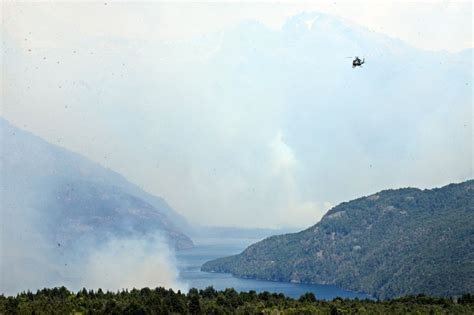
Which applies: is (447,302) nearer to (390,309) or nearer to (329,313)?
(390,309)

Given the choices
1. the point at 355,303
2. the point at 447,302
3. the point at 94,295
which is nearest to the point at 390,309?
the point at 355,303

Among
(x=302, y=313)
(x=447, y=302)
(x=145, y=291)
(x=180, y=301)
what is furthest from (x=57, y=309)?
(x=447, y=302)

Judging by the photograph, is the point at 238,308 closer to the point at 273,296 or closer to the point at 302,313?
the point at 302,313

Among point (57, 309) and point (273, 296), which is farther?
point (273, 296)

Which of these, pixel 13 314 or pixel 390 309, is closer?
pixel 13 314

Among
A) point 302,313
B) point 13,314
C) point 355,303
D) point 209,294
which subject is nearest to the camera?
point 13,314

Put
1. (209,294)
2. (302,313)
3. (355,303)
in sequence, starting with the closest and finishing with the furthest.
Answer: (302,313), (355,303), (209,294)
